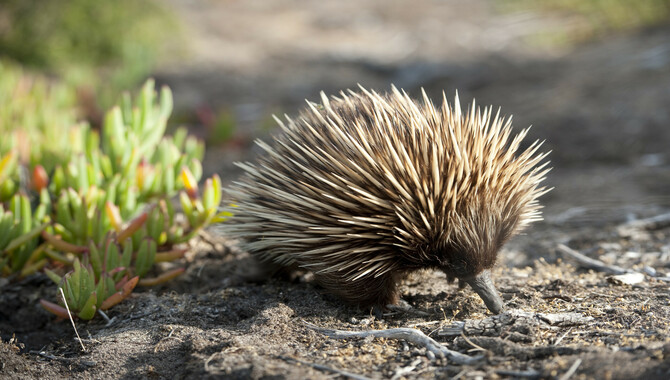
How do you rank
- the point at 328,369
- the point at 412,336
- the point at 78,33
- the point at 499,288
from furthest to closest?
the point at 78,33
the point at 499,288
the point at 412,336
the point at 328,369

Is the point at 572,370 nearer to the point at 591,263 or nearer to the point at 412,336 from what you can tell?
the point at 412,336

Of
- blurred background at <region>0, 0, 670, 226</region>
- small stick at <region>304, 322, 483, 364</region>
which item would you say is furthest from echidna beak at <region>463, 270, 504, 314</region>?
blurred background at <region>0, 0, 670, 226</region>

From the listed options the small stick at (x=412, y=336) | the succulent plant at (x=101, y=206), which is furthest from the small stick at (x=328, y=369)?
the succulent plant at (x=101, y=206)

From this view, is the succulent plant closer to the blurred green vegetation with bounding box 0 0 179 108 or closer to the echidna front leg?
the echidna front leg

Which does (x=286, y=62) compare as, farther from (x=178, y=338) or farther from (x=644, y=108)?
(x=178, y=338)

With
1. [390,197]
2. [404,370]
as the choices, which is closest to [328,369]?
[404,370]

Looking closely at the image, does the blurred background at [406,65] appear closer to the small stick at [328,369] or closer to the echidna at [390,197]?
the echidna at [390,197]
